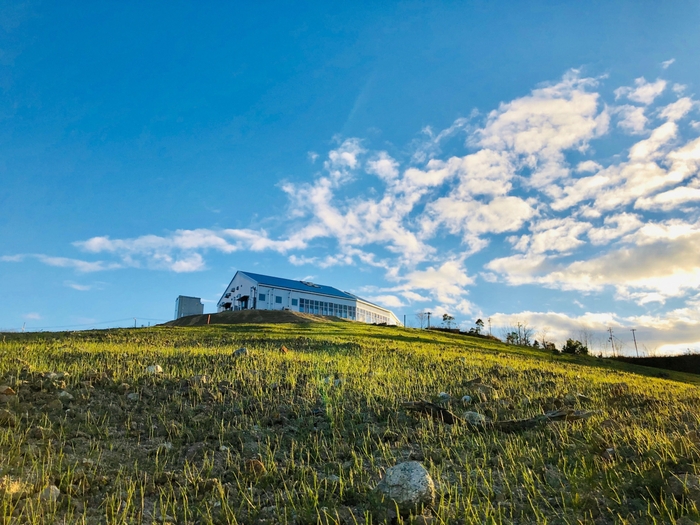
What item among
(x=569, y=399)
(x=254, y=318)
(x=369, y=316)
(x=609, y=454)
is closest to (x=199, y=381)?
(x=609, y=454)

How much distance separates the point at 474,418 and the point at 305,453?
7.08ft

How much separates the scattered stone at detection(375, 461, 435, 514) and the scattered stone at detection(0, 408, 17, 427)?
4.01m

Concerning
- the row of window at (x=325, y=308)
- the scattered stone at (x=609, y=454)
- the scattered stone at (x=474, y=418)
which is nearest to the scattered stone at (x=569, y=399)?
the scattered stone at (x=474, y=418)

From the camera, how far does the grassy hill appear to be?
329cm

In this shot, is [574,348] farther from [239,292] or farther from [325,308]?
[239,292]

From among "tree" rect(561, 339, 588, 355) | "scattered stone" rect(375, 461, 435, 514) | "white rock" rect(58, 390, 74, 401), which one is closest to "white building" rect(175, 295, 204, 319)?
"tree" rect(561, 339, 588, 355)

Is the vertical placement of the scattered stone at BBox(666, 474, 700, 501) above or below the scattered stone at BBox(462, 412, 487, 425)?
below

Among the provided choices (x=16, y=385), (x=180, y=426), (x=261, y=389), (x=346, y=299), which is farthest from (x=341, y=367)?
(x=346, y=299)

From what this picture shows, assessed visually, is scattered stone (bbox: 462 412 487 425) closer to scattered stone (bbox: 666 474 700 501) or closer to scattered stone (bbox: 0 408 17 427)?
scattered stone (bbox: 666 474 700 501)

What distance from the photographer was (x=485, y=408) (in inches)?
240

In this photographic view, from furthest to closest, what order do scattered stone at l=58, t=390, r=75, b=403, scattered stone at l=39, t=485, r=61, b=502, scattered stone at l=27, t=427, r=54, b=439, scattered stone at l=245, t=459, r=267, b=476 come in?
scattered stone at l=58, t=390, r=75, b=403
scattered stone at l=27, t=427, r=54, b=439
scattered stone at l=245, t=459, r=267, b=476
scattered stone at l=39, t=485, r=61, b=502

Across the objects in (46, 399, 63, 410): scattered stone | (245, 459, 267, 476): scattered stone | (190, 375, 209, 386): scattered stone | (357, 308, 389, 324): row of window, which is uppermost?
(357, 308, 389, 324): row of window

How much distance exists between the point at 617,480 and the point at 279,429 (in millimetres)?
3279

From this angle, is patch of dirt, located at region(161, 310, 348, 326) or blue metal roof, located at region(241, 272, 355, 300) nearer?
patch of dirt, located at region(161, 310, 348, 326)
